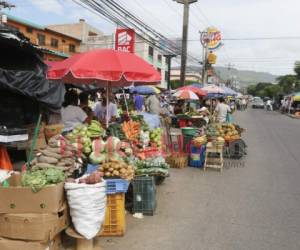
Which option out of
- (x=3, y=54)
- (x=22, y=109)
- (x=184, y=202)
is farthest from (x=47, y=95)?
(x=184, y=202)

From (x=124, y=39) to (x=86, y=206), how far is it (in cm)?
1076

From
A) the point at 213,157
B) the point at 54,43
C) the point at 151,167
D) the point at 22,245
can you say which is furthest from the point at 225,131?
the point at 54,43

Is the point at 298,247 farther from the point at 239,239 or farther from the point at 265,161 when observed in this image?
the point at 265,161

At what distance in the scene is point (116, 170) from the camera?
541cm

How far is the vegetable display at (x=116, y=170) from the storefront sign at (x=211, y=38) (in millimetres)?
32703

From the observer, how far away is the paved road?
16.3 feet

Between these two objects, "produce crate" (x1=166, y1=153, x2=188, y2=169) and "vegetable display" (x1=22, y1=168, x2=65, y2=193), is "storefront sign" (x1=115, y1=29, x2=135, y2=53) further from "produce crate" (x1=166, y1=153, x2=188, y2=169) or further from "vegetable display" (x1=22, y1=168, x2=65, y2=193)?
"vegetable display" (x1=22, y1=168, x2=65, y2=193)

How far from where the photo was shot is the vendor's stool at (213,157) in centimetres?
964

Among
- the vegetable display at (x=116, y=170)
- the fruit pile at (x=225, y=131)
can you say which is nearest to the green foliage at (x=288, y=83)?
the fruit pile at (x=225, y=131)

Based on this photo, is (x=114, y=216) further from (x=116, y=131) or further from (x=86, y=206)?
(x=116, y=131)

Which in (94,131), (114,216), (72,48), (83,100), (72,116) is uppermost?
(72,48)

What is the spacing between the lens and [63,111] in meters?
8.41

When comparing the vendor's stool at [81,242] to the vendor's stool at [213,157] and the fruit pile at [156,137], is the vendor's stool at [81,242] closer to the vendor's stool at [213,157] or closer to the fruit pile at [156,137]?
the fruit pile at [156,137]

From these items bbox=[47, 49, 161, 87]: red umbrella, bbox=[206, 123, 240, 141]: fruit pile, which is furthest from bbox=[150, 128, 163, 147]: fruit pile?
bbox=[47, 49, 161, 87]: red umbrella
